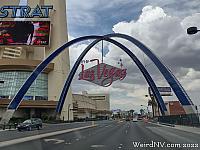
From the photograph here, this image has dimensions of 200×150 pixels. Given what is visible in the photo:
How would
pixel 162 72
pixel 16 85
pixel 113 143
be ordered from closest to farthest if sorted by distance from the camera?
pixel 113 143 → pixel 162 72 → pixel 16 85

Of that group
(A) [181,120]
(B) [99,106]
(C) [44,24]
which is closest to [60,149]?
(A) [181,120]

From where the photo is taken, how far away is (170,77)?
203 feet

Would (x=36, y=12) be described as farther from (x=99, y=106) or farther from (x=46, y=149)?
(x=99, y=106)

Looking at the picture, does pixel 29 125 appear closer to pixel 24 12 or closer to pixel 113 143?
pixel 113 143

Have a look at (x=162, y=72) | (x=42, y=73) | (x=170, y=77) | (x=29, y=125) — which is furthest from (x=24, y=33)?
(x=29, y=125)

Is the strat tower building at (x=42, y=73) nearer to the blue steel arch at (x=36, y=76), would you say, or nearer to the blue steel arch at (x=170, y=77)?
the blue steel arch at (x=36, y=76)

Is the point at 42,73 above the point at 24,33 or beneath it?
beneath

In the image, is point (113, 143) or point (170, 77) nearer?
point (113, 143)

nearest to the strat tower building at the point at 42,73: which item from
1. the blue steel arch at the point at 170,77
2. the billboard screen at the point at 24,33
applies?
the billboard screen at the point at 24,33

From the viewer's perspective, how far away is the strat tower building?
338 feet

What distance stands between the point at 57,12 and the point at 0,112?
39.3 meters

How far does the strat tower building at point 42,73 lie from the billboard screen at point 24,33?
3.85 m

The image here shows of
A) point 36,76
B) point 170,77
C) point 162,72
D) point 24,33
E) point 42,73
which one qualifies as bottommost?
point 170,77

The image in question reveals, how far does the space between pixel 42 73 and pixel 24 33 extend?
73.4ft
